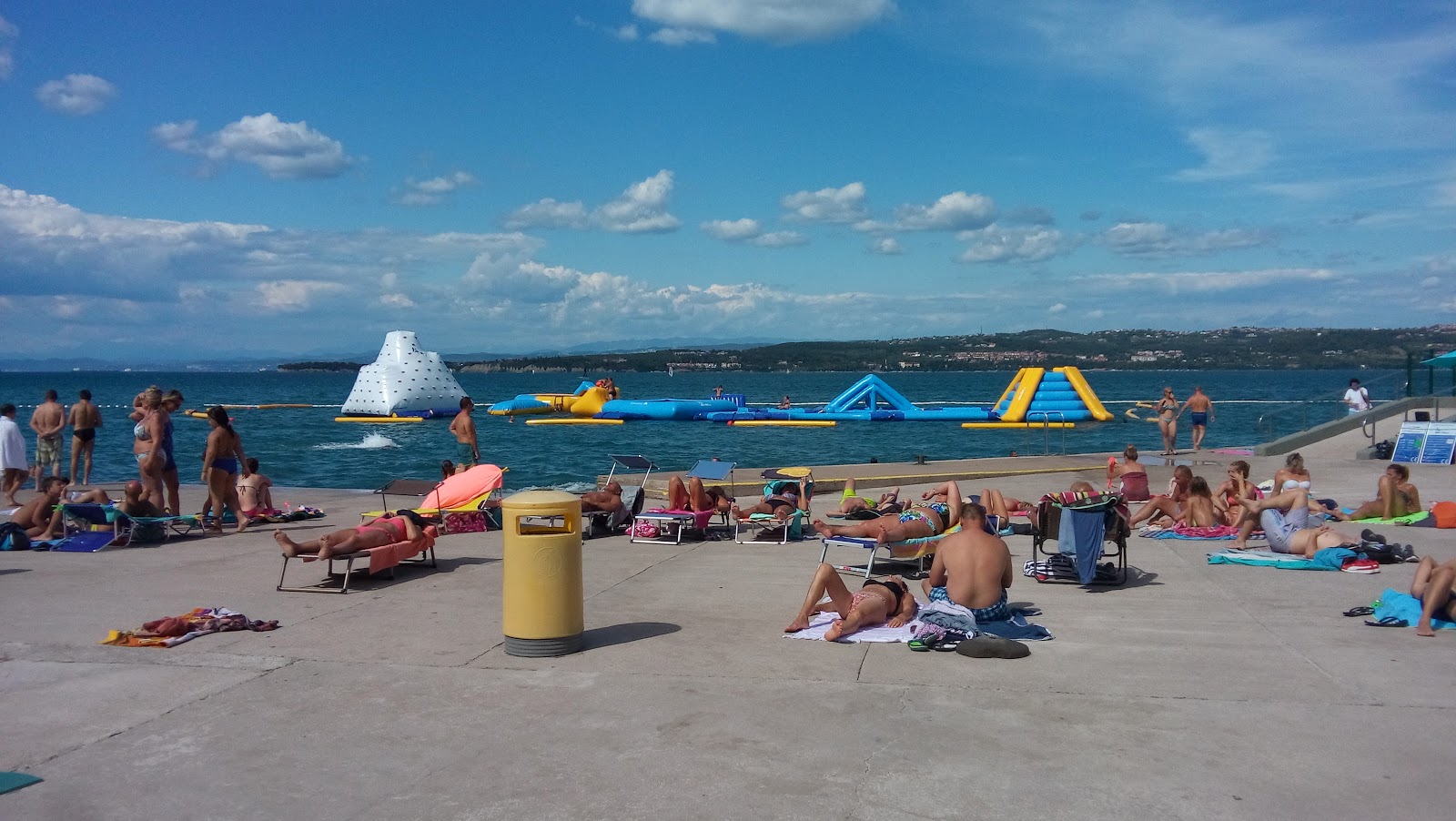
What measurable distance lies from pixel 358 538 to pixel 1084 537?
6013 mm

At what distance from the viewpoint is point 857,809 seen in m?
4.36

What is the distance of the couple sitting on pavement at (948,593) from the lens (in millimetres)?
7258

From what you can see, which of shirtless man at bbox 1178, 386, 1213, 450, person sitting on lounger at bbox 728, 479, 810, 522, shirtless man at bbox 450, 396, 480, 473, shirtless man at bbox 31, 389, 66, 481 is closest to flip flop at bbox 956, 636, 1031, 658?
person sitting on lounger at bbox 728, 479, 810, 522

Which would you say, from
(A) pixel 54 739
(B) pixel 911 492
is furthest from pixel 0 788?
(B) pixel 911 492

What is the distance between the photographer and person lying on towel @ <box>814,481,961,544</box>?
30.5ft

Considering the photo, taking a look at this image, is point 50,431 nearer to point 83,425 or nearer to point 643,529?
point 83,425

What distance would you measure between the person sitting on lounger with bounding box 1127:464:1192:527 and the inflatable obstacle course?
35.4m

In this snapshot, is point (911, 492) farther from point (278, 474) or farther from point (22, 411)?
point (22, 411)

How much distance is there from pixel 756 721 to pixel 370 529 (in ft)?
16.6

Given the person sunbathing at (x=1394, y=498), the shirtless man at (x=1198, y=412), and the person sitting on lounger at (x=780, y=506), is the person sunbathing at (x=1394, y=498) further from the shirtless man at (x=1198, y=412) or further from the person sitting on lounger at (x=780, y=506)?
the shirtless man at (x=1198, y=412)

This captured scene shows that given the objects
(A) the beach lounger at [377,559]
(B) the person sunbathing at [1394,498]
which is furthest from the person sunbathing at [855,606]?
(B) the person sunbathing at [1394,498]

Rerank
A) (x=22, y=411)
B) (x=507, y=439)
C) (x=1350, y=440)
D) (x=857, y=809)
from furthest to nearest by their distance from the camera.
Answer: (x=22, y=411) → (x=507, y=439) → (x=1350, y=440) → (x=857, y=809)

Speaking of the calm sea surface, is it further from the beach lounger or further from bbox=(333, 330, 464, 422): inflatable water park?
the beach lounger

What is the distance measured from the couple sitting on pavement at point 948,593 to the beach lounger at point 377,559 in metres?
3.80
